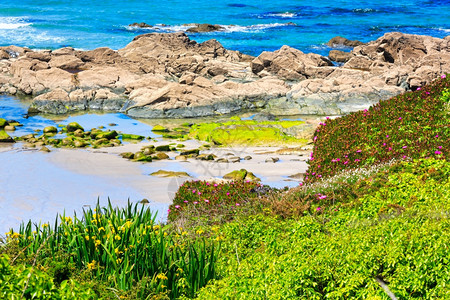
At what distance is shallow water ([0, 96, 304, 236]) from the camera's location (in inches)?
590

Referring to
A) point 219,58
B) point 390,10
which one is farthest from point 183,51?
point 390,10

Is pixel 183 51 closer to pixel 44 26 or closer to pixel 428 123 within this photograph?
pixel 44 26

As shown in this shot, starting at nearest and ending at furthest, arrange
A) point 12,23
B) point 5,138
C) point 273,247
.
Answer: point 273,247
point 5,138
point 12,23

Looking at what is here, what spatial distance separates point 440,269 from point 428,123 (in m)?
8.90

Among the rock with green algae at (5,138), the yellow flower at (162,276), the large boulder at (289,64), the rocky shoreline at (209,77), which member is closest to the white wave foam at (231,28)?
the rocky shoreline at (209,77)

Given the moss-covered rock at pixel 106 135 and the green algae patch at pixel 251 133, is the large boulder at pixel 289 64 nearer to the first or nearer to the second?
the green algae patch at pixel 251 133

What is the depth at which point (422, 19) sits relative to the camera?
72062 millimetres

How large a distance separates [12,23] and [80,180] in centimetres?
5538

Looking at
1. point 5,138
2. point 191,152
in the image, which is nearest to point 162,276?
point 191,152

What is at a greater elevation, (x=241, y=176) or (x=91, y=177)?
(x=241, y=176)

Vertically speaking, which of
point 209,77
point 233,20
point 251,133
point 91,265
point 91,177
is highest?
point 91,265

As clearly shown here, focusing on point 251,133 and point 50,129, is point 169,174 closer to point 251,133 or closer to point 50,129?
point 251,133

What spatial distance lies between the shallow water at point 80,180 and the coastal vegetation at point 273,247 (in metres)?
4.07

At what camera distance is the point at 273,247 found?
8234mm
